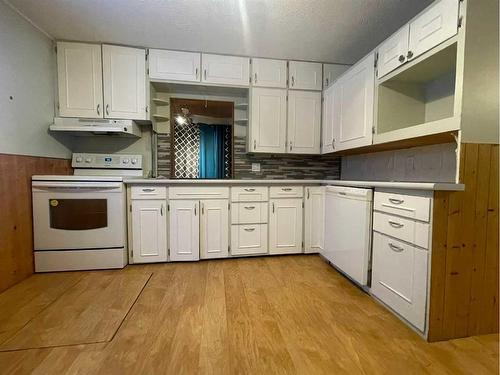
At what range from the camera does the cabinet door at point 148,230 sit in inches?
92.1

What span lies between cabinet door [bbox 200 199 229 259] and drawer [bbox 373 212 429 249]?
1.39 m

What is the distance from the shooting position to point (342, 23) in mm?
2088

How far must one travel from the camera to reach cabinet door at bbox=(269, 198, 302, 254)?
2600mm

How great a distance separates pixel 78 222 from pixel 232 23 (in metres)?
2.23

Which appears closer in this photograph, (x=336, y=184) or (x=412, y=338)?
(x=412, y=338)

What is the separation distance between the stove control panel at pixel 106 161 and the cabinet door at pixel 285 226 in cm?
162

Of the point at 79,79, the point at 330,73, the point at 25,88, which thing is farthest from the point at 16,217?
the point at 330,73

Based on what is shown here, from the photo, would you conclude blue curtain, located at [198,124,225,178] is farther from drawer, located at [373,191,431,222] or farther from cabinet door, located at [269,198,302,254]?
drawer, located at [373,191,431,222]

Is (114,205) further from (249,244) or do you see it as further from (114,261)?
(249,244)

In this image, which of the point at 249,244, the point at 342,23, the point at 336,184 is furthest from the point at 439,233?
the point at 342,23

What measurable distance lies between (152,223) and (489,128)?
256 centimetres

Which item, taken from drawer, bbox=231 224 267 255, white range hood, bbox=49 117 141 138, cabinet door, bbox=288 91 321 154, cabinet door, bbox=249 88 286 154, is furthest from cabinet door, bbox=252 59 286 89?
drawer, bbox=231 224 267 255

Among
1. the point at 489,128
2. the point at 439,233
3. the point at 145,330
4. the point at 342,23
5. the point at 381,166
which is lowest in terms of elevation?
the point at 145,330

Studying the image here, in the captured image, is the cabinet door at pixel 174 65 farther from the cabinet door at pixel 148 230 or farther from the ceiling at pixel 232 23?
the cabinet door at pixel 148 230
